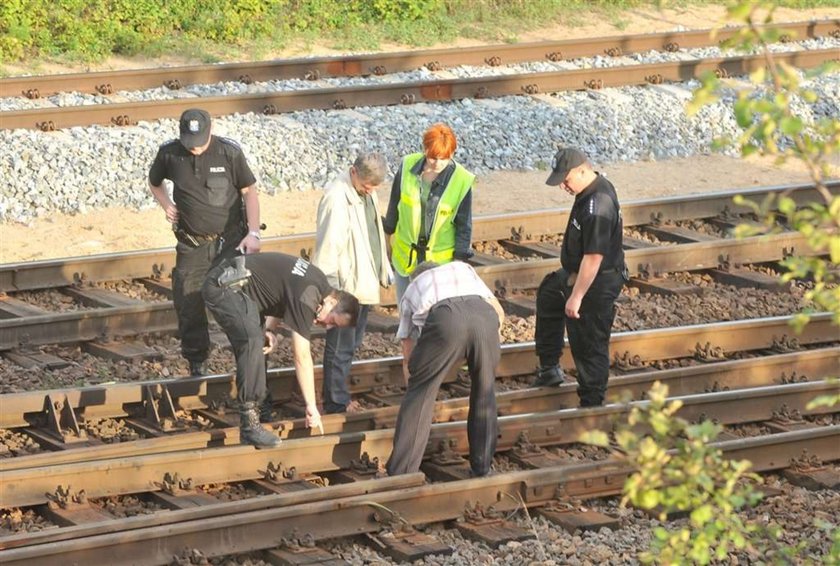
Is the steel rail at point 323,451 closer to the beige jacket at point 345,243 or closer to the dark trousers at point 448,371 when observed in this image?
the dark trousers at point 448,371

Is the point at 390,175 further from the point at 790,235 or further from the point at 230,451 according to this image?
the point at 230,451

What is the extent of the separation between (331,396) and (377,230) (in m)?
1.00

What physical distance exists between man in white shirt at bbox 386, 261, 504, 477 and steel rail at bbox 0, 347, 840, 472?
0.76m

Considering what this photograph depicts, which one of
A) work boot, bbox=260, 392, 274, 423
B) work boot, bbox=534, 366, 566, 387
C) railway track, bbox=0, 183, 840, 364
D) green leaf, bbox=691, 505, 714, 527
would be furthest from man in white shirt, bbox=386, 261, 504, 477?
green leaf, bbox=691, 505, 714, 527

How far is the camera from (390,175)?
15.5 meters

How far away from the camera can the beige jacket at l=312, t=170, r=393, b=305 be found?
955 cm

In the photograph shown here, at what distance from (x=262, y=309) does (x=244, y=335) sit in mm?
200

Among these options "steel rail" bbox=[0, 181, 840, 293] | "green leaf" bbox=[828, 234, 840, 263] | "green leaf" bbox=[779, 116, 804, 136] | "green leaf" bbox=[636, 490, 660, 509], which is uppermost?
"green leaf" bbox=[779, 116, 804, 136]

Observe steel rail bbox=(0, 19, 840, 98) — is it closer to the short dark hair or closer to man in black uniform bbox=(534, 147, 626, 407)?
man in black uniform bbox=(534, 147, 626, 407)

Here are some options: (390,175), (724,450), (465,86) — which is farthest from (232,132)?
(724,450)

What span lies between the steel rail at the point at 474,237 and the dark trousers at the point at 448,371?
11.0 feet

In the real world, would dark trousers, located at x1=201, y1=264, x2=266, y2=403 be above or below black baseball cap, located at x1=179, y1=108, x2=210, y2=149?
below

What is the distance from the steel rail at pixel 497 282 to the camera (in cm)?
1137

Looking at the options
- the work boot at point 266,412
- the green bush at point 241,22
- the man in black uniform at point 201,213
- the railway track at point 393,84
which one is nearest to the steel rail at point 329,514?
the work boot at point 266,412
